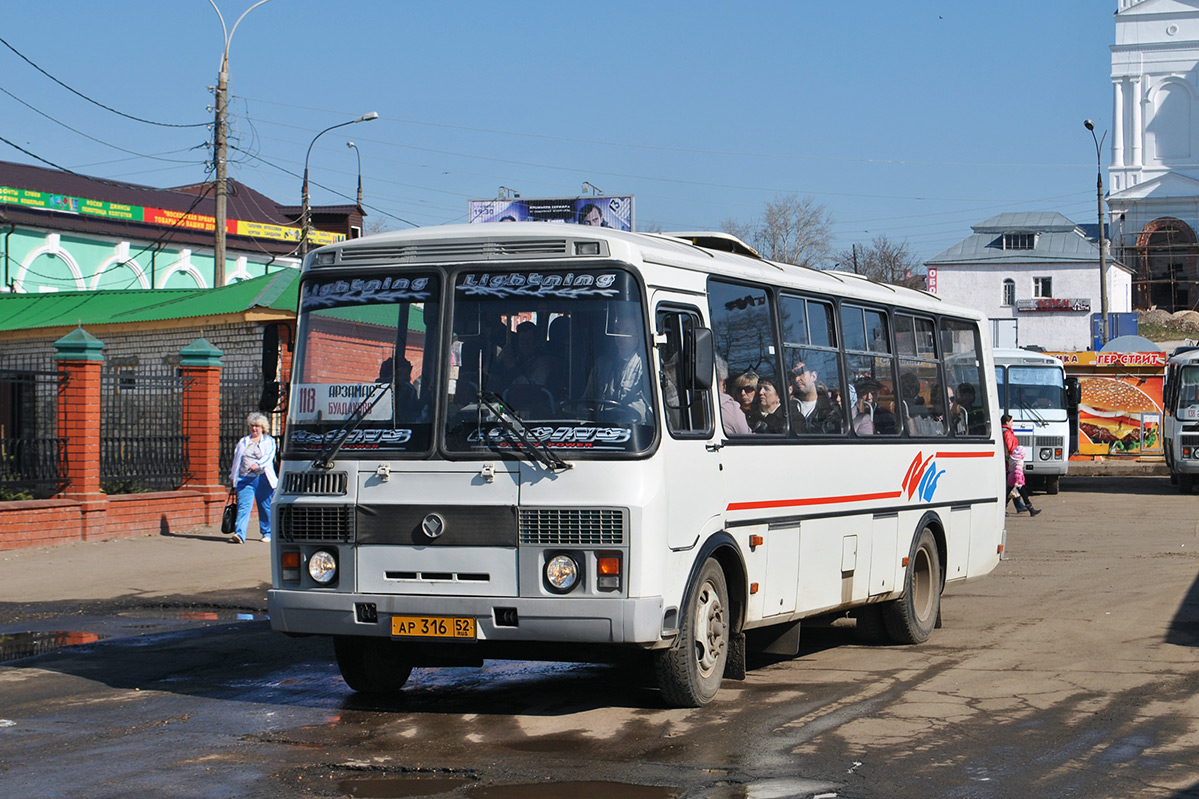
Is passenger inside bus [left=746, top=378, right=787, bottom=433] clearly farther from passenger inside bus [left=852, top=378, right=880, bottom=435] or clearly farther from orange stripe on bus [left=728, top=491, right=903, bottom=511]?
passenger inside bus [left=852, top=378, right=880, bottom=435]

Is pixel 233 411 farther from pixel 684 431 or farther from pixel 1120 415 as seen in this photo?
pixel 1120 415

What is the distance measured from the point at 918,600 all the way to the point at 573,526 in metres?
4.91

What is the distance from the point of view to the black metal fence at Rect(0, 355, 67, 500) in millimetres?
17500

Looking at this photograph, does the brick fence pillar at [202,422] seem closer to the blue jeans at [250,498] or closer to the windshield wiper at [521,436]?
the blue jeans at [250,498]

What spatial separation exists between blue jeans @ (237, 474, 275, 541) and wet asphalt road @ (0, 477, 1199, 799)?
6.32m

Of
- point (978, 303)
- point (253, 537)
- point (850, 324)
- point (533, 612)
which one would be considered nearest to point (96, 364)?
point (253, 537)

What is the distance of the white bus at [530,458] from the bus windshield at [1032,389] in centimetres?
2380

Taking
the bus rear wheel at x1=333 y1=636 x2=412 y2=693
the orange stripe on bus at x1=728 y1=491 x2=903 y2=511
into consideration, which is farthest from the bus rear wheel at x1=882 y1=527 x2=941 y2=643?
the bus rear wheel at x1=333 y1=636 x2=412 y2=693

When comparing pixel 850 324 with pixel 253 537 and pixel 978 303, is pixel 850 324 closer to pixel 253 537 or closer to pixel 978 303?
pixel 253 537

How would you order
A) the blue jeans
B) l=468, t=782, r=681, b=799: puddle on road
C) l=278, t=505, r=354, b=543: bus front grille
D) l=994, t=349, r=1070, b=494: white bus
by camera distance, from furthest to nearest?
l=994, t=349, r=1070, b=494: white bus → the blue jeans → l=278, t=505, r=354, b=543: bus front grille → l=468, t=782, r=681, b=799: puddle on road

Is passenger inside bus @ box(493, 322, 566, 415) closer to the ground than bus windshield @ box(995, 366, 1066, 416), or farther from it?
closer to the ground

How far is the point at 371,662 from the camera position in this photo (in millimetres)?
8852

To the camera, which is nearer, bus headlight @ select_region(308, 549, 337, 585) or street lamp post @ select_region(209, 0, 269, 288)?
bus headlight @ select_region(308, 549, 337, 585)

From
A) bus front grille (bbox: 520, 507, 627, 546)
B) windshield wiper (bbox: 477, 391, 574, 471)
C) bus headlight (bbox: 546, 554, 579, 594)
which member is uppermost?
windshield wiper (bbox: 477, 391, 574, 471)
